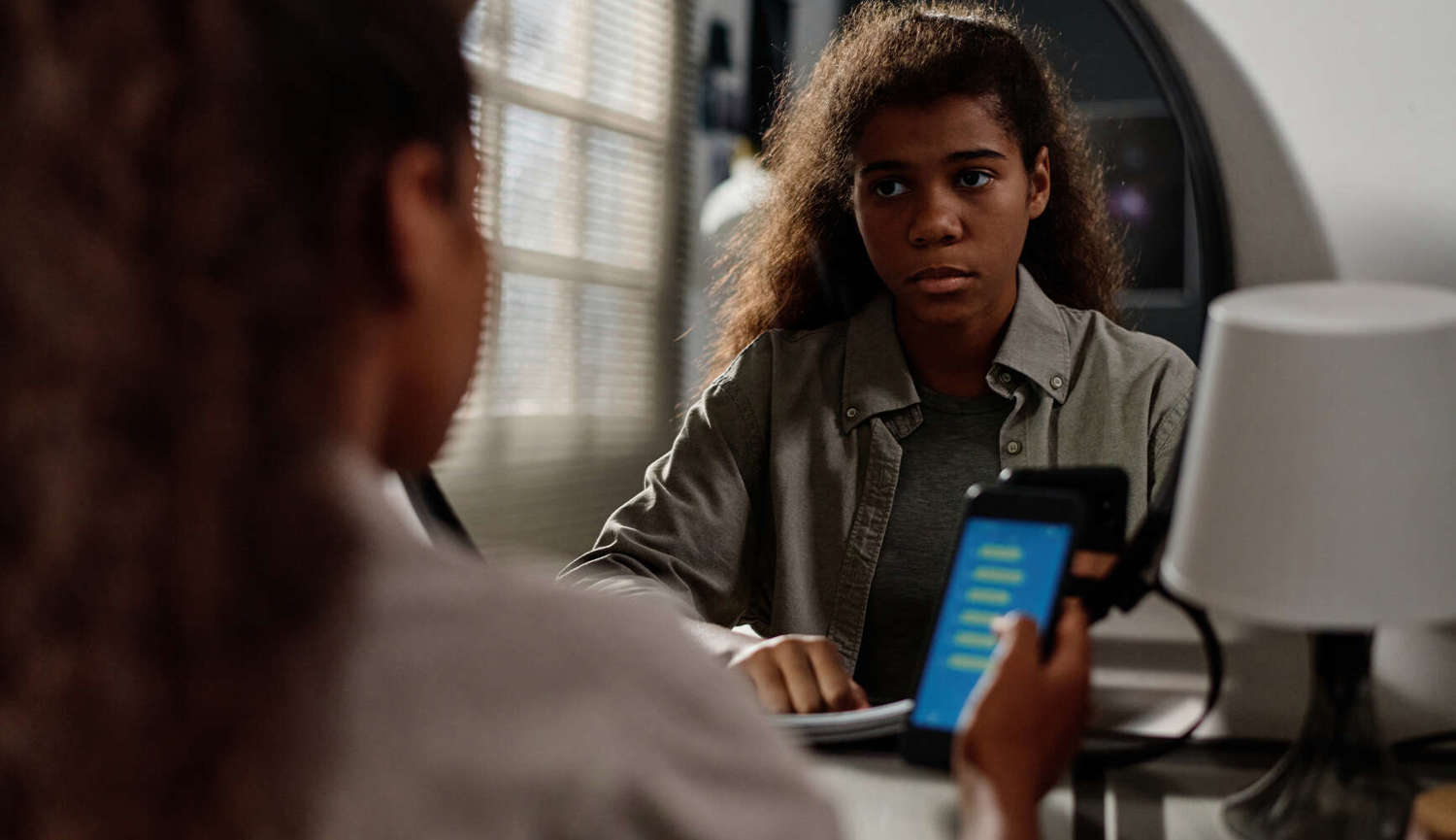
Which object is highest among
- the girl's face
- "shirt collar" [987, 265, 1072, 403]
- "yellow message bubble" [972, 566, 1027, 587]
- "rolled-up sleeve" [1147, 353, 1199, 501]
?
the girl's face

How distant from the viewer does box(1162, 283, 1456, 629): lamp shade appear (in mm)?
527

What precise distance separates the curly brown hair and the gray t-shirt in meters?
0.08

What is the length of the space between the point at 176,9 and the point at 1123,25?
0.56 meters

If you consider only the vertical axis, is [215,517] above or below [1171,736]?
above

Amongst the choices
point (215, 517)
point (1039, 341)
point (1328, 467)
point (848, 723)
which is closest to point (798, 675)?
point (848, 723)

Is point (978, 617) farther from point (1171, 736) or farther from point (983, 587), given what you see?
point (1171, 736)

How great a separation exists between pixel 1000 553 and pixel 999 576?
0.01 meters

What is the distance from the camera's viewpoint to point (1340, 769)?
628mm

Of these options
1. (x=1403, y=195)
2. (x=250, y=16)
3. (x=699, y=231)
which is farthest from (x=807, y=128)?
(x=250, y=16)

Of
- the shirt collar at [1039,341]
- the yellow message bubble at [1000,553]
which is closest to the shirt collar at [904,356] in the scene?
the shirt collar at [1039,341]

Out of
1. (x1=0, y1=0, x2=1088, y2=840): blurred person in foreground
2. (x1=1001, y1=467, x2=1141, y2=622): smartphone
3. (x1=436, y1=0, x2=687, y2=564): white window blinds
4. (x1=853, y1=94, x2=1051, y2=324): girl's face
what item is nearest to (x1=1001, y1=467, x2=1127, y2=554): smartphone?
(x1=1001, y1=467, x2=1141, y2=622): smartphone

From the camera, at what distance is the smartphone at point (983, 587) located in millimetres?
694

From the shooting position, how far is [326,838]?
0.36 meters

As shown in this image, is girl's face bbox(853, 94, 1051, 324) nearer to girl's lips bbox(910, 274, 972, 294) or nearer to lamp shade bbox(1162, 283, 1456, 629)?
girl's lips bbox(910, 274, 972, 294)
